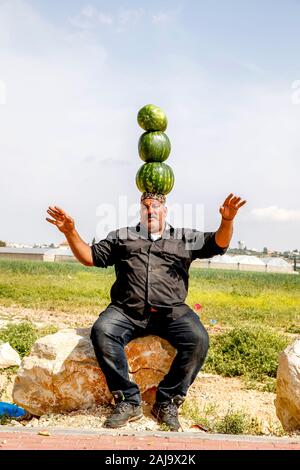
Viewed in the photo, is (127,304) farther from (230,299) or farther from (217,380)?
(230,299)

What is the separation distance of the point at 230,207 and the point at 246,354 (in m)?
5.70

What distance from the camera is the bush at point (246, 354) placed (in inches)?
367

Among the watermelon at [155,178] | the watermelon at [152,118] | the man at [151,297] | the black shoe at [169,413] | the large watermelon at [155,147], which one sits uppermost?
the watermelon at [152,118]

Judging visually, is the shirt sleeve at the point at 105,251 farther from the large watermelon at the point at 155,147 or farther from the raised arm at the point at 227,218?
the large watermelon at the point at 155,147

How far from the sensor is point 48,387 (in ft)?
16.5

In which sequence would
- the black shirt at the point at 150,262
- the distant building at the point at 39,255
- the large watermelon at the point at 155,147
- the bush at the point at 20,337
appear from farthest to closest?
the distant building at the point at 39,255 < the bush at the point at 20,337 < the large watermelon at the point at 155,147 < the black shirt at the point at 150,262

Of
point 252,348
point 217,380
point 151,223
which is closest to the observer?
point 151,223

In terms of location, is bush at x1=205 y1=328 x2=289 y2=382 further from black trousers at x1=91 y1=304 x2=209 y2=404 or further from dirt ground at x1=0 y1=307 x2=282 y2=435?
black trousers at x1=91 y1=304 x2=209 y2=404

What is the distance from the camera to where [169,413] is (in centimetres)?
468

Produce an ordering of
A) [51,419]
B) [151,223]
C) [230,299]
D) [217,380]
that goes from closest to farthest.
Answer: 1. [51,419]
2. [151,223]
3. [217,380]
4. [230,299]

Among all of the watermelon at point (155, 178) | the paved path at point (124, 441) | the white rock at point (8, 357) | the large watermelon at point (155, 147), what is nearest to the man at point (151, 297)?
the paved path at point (124, 441)

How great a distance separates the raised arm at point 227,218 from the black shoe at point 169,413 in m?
1.43
